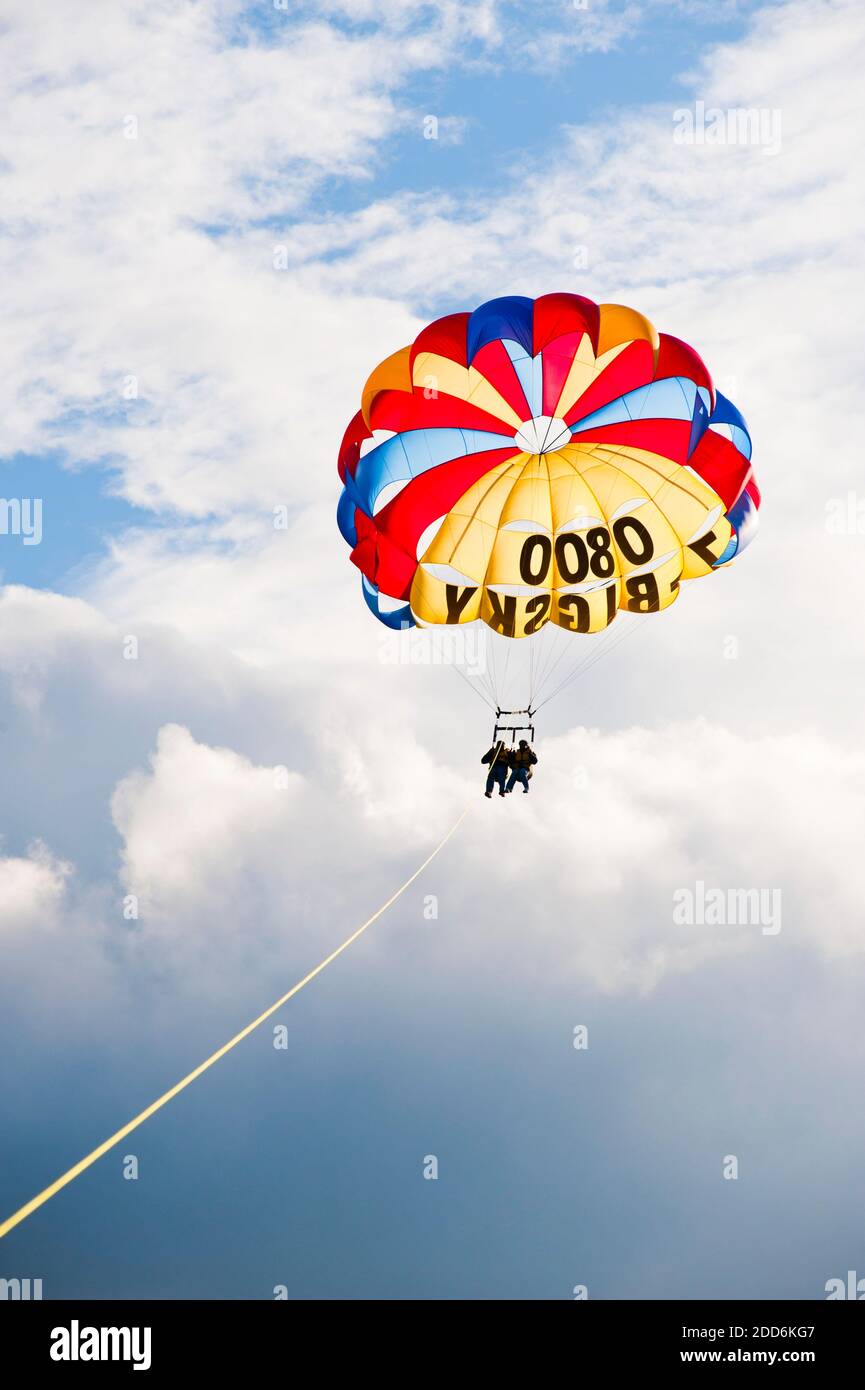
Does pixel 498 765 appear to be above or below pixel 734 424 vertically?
below

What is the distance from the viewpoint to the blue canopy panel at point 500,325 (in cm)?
2055

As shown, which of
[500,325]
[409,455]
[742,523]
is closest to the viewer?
[500,325]

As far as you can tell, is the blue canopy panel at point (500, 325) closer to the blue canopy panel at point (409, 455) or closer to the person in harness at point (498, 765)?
the blue canopy panel at point (409, 455)

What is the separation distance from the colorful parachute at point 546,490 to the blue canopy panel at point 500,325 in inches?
43.7

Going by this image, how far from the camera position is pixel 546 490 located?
23312 mm

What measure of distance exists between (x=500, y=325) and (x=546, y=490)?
3.86 m

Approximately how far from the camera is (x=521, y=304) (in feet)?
68.9

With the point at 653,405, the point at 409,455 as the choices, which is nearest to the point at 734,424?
the point at 653,405

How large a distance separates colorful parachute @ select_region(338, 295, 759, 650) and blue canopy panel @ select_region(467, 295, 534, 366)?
3.64 feet

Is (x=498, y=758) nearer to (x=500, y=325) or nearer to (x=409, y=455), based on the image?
(x=409, y=455)

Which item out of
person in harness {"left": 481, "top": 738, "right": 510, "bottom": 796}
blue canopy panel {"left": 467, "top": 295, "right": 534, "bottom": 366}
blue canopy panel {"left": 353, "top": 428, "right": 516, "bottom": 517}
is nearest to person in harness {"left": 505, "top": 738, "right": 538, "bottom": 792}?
person in harness {"left": 481, "top": 738, "right": 510, "bottom": 796}


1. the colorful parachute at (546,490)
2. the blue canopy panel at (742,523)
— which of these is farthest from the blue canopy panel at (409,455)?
the blue canopy panel at (742,523)
